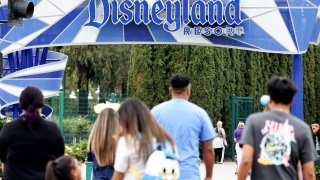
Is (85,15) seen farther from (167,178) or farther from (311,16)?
(167,178)

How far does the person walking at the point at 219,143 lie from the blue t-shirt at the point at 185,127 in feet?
70.9

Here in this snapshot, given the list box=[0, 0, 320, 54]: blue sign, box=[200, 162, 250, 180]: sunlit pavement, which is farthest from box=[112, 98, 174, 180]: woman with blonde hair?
box=[200, 162, 250, 180]: sunlit pavement

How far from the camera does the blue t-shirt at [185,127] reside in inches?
349

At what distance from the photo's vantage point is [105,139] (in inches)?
349

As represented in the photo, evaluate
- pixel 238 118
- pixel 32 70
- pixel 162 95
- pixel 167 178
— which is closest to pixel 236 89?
pixel 238 118

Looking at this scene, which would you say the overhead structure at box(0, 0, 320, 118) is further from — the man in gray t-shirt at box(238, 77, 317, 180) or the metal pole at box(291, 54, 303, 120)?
the man in gray t-shirt at box(238, 77, 317, 180)

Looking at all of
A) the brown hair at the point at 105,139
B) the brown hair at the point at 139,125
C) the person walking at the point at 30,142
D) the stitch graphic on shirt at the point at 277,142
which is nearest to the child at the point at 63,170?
the brown hair at the point at 139,125

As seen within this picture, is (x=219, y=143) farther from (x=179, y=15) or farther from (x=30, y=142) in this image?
(x=30, y=142)

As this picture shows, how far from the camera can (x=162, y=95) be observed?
106 feet

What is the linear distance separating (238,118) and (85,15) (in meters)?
14.4

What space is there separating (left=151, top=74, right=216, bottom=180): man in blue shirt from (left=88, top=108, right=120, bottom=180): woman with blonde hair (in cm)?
44

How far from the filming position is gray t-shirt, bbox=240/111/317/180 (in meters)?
7.36

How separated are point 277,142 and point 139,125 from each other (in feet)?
3.76

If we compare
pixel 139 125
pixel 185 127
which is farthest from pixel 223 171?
pixel 139 125
